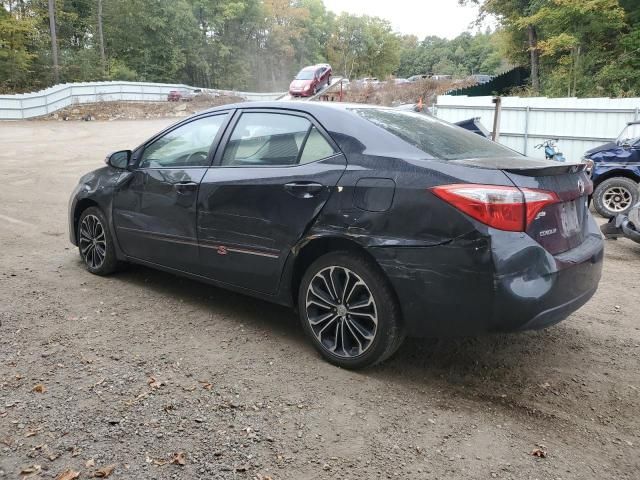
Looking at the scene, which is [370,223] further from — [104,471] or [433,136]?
[104,471]

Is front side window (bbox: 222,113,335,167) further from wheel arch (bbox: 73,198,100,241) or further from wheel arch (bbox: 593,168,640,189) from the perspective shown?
wheel arch (bbox: 593,168,640,189)

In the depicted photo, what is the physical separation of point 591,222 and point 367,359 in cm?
171

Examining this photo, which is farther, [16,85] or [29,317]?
[16,85]

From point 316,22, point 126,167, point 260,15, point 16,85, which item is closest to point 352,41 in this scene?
point 316,22

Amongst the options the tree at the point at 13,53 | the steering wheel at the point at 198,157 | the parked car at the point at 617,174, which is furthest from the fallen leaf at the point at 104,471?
the tree at the point at 13,53

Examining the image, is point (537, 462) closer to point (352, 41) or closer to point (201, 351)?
point (201, 351)

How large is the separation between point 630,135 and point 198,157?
795cm

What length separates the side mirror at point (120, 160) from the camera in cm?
484

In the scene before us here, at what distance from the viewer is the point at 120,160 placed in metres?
4.88

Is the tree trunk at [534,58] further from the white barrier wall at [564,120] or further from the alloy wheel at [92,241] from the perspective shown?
the alloy wheel at [92,241]

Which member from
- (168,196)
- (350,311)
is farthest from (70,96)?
(350,311)

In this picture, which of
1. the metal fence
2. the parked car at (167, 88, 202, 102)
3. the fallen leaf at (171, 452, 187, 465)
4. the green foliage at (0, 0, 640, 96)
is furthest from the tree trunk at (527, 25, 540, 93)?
the fallen leaf at (171, 452, 187, 465)

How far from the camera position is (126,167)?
15.8 feet

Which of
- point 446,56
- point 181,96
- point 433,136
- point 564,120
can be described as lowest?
point 433,136
